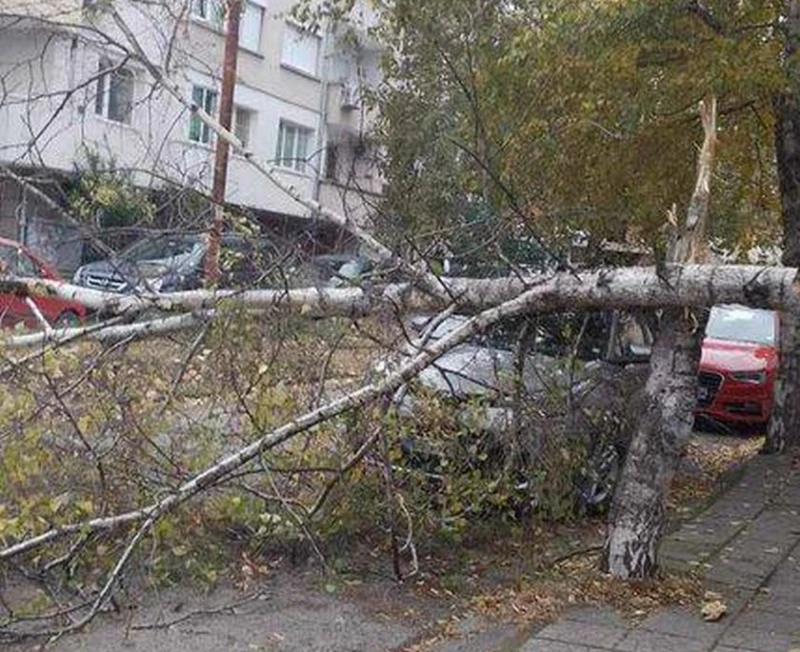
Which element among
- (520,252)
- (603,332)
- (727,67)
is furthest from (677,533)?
(727,67)

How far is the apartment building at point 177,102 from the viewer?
7938 millimetres

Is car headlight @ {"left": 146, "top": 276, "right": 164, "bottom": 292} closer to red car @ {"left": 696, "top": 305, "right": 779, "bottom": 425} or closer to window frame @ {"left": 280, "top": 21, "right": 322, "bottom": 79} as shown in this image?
red car @ {"left": 696, "top": 305, "right": 779, "bottom": 425}

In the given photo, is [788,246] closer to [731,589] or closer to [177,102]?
[731,589]

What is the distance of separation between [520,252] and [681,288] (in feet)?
7.01

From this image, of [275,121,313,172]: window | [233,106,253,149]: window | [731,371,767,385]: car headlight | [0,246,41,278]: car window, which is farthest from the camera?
[275,121,313,172]: window

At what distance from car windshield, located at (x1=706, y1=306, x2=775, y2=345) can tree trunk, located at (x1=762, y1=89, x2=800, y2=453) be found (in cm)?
330

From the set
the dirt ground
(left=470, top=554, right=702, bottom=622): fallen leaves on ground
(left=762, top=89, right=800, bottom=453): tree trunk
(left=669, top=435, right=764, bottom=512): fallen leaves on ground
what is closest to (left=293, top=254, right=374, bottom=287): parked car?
the dirt ground

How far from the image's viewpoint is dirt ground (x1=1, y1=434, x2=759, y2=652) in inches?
245

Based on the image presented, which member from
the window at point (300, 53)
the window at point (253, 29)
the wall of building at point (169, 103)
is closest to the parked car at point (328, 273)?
the wall of building at point (169, 103)

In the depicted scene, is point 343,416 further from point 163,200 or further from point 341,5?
point 341,5

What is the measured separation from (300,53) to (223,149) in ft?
80.0

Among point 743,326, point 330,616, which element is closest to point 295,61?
point 743,326

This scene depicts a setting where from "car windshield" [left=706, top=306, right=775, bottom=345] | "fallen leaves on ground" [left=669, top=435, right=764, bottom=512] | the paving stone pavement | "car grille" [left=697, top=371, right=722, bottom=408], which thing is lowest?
"fallen leaves on ground" [left=669, top=435, right=764, bottom=512]

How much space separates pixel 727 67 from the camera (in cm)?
1055
